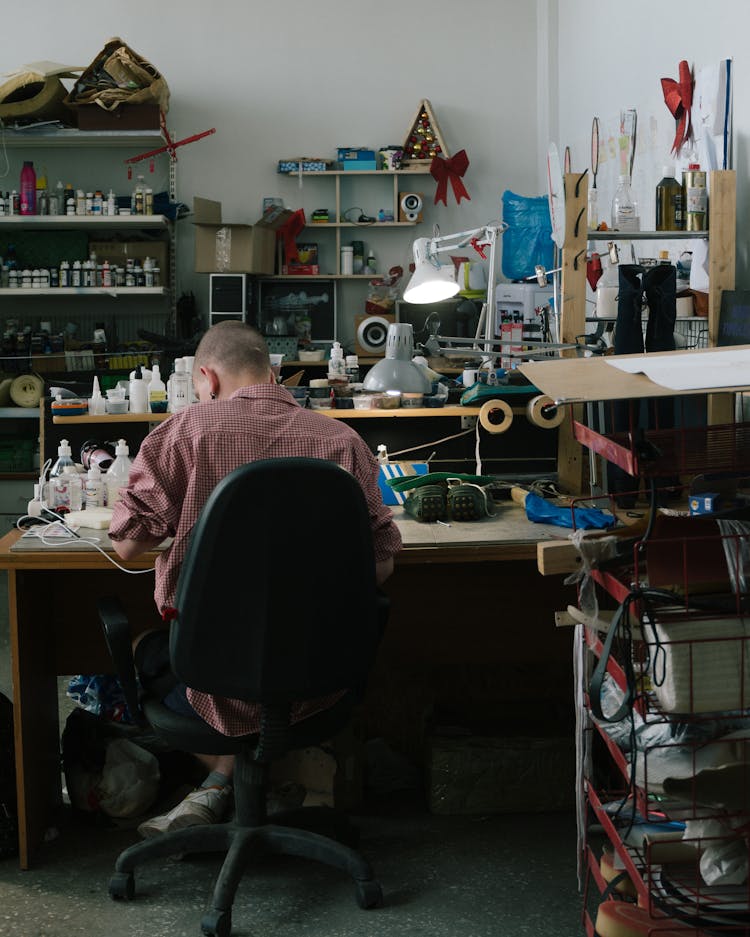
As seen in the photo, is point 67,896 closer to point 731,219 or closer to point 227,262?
point 731,219

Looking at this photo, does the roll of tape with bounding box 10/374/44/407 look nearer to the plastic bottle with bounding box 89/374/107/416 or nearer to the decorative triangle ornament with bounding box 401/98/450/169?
the decorative triangle ornament with bounding box 401/98/450/169

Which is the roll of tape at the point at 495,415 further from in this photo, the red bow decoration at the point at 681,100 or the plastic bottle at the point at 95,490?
the red bow decoration at the point at 681,100

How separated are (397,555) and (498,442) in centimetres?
109

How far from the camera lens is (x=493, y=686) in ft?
10.3

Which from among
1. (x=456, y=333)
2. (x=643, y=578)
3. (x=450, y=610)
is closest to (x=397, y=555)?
(x=450, y=610)

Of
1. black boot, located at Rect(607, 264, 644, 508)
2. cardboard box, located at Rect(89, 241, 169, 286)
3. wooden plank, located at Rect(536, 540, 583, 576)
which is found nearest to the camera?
wooden plank, located at Rect(536, 540, 583, 576)

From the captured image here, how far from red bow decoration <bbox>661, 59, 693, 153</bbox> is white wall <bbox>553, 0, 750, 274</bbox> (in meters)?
0.05

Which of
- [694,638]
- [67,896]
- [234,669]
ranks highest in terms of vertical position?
[694,638]

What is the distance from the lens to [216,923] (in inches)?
86.9

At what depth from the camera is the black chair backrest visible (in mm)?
2020

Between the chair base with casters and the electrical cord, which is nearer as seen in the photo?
the chair base with casters

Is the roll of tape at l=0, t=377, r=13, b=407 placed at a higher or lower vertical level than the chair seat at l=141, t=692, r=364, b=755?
higher

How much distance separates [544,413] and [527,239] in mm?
2818

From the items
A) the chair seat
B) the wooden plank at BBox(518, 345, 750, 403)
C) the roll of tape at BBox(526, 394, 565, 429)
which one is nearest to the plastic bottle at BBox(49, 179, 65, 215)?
the roll of tape at BBox(526, 394, 565, 429)
